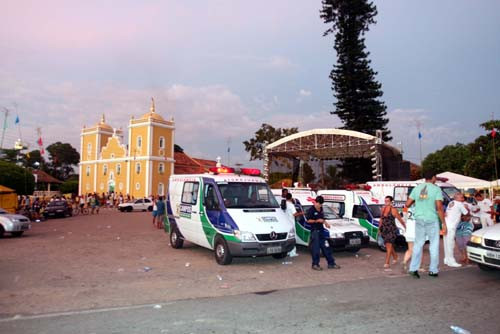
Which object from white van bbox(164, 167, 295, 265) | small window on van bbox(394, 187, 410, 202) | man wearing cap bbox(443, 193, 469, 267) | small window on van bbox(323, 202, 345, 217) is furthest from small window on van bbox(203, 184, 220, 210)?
small window on van bbox(394, 187, 410, 202)

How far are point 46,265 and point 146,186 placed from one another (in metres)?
47.8

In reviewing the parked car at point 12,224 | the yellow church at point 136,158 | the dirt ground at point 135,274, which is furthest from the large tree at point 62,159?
the dirt ground at point 135,274

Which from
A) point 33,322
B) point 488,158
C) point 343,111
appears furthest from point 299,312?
point 488,158

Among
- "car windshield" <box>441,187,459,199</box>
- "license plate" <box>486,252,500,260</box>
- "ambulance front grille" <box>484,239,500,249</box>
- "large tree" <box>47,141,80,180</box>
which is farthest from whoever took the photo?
"large tree" <box>47,141,80,180</box>

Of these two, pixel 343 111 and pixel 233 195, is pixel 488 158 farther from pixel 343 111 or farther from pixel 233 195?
pixel 233 195

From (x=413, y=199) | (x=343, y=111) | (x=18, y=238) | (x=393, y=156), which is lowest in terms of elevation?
(x=18, y=238)

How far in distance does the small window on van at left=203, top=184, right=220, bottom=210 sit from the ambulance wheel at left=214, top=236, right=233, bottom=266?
795mm

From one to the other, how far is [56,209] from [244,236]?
78.7ft

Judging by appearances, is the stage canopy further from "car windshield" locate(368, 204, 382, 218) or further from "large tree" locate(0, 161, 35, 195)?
"large tree" locate(0, 161, 35, 195)

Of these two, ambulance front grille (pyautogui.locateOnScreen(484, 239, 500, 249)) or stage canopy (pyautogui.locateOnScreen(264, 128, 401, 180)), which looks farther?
stage canopy (pyautogui.locateOnScreen(264, 128, 401, 180))

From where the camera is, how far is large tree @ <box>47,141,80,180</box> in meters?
94.2

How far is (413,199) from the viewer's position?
26.0ft

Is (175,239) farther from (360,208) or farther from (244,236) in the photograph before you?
(360,208)

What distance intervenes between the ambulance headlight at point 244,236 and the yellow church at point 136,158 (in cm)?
4889
